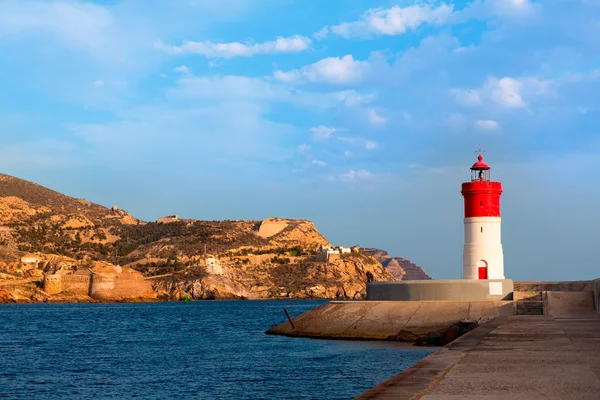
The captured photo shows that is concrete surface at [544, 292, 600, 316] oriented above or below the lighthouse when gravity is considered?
below

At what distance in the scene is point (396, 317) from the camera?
36781mm

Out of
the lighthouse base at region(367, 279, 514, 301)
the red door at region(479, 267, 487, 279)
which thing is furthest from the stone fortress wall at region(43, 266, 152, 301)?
the lighthouse base at region(367, 279, 514, 301)

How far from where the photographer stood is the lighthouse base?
123 feet

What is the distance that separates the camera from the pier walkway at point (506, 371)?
448 inches

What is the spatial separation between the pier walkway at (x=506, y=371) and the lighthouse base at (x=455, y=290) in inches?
636

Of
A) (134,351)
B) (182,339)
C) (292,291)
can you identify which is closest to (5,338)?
(182,339)

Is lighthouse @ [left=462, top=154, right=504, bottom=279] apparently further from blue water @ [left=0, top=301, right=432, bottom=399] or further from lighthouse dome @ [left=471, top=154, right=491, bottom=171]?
blue water @ [left=0, top=301, right=432, bottom=399]

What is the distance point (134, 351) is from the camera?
39.8 m

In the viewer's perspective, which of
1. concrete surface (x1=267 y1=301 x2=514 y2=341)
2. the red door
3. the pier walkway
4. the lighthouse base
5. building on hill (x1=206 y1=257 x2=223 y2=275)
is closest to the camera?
the pier walkway

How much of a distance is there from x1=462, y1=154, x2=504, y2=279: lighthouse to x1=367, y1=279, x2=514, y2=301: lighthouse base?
332 cm

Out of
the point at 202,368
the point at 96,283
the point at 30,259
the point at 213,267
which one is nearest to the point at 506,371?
the point at 202,368

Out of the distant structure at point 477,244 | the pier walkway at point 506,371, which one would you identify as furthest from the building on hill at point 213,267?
the pier walkway at point 506,371

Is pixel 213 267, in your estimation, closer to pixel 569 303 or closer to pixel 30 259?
pixel 30 259

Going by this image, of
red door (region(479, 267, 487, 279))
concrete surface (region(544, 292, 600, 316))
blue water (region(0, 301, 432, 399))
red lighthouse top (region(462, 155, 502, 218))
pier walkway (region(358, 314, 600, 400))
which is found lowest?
blue water (region(0, 301, 432, 399))
